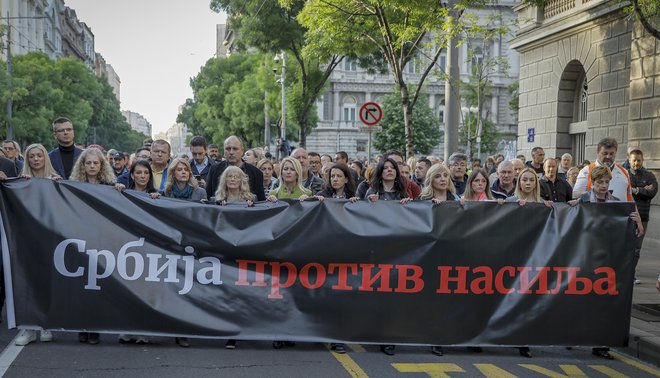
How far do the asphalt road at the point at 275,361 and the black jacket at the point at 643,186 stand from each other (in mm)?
3944

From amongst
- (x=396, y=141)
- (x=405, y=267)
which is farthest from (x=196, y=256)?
(x=396, y=141)

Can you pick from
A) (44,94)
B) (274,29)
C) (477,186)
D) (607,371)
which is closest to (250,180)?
(477,186)

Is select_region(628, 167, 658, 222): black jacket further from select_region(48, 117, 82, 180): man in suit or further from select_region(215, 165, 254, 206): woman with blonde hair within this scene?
select_region(48, 117, 82, 180): man in suit

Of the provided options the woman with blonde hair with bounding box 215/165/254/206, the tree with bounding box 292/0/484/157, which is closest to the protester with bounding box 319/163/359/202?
the woman with blonde hair with bounding box 215/165/254/206

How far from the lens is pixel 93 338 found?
750cm

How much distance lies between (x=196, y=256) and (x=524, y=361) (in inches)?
116

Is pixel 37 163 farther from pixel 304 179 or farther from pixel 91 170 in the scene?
pixel 304 179

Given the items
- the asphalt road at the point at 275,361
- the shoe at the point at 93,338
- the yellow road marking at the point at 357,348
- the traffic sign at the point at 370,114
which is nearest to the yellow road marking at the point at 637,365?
the asphalt road at the point at 275,361

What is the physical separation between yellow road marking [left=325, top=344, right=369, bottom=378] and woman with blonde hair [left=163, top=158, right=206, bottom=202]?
207 cm

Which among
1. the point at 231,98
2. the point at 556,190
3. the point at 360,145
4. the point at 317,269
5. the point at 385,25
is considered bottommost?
the point at 317,269

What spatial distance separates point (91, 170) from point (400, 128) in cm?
6657

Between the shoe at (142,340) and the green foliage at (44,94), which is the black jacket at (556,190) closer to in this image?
the shoe at (142,340)

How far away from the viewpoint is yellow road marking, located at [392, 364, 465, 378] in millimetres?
6739

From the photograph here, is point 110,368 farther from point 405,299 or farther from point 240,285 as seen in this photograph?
point 405,299
